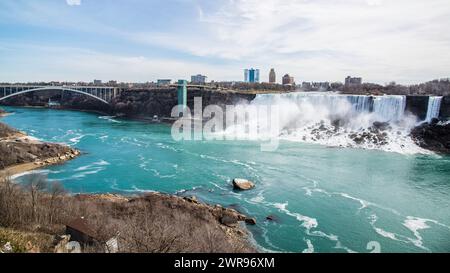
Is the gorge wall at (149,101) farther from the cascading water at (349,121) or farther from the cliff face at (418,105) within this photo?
the cliff face at (418,105)

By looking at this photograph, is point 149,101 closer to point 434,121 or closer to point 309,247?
point 434,121

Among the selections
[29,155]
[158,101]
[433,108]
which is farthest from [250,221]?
[158,101]

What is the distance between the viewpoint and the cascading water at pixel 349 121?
1006 inches

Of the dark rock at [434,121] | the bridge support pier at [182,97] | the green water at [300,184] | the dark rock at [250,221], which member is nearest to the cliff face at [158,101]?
the bridge support pier at [182,97]

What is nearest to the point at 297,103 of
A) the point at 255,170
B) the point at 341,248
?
the point at 255,170

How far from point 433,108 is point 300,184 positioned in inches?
718

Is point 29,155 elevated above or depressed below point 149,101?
below

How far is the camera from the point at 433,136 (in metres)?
25.1

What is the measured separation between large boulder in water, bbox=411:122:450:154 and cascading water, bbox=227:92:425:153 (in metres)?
0.59

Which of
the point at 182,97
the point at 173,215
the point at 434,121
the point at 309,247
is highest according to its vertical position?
the point at 182,97

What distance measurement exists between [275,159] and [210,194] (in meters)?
7.16

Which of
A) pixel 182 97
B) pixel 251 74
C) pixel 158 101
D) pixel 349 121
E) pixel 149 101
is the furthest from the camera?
pixel 251 74

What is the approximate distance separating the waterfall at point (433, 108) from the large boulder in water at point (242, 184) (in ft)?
63.0

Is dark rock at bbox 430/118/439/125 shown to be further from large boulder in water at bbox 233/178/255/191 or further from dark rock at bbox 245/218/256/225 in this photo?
dark rock at bbox 245/218/256/225
